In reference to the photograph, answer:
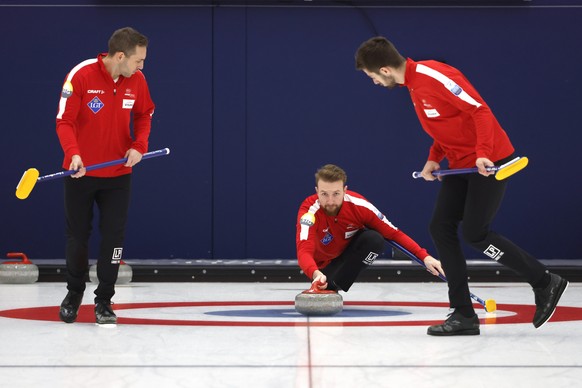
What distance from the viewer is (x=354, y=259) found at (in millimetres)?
5383

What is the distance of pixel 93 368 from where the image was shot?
321cm

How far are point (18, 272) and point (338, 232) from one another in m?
2.75

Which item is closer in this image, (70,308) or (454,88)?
(454,88)

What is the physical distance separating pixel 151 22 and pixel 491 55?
8.94 feet

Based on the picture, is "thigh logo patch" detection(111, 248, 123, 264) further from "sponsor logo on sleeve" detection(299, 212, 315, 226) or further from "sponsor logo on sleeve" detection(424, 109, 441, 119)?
"sponsor logo on sleeve" detection(424, 109, 441, 119)

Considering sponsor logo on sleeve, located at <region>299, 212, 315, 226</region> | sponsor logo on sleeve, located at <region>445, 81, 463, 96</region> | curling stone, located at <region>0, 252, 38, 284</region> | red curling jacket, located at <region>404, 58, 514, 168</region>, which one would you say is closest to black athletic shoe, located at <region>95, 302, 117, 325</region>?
sponsor logo on sleeve, located at <region>299, 212, 315, 226</region>

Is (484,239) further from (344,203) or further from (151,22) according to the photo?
(151,22)

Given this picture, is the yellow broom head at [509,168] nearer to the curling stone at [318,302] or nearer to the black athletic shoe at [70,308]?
the curling stone at [318,302]

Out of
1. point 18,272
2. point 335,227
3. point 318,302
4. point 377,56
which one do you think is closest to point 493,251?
point 377,56

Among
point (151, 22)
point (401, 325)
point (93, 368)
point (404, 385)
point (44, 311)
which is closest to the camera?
point (404, 385)

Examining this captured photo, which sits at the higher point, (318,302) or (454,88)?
(454,88)

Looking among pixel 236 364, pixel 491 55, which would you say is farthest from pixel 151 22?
pixel 236 364

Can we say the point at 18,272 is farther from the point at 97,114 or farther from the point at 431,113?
the point at 431,113

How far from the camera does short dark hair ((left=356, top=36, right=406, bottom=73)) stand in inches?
161
